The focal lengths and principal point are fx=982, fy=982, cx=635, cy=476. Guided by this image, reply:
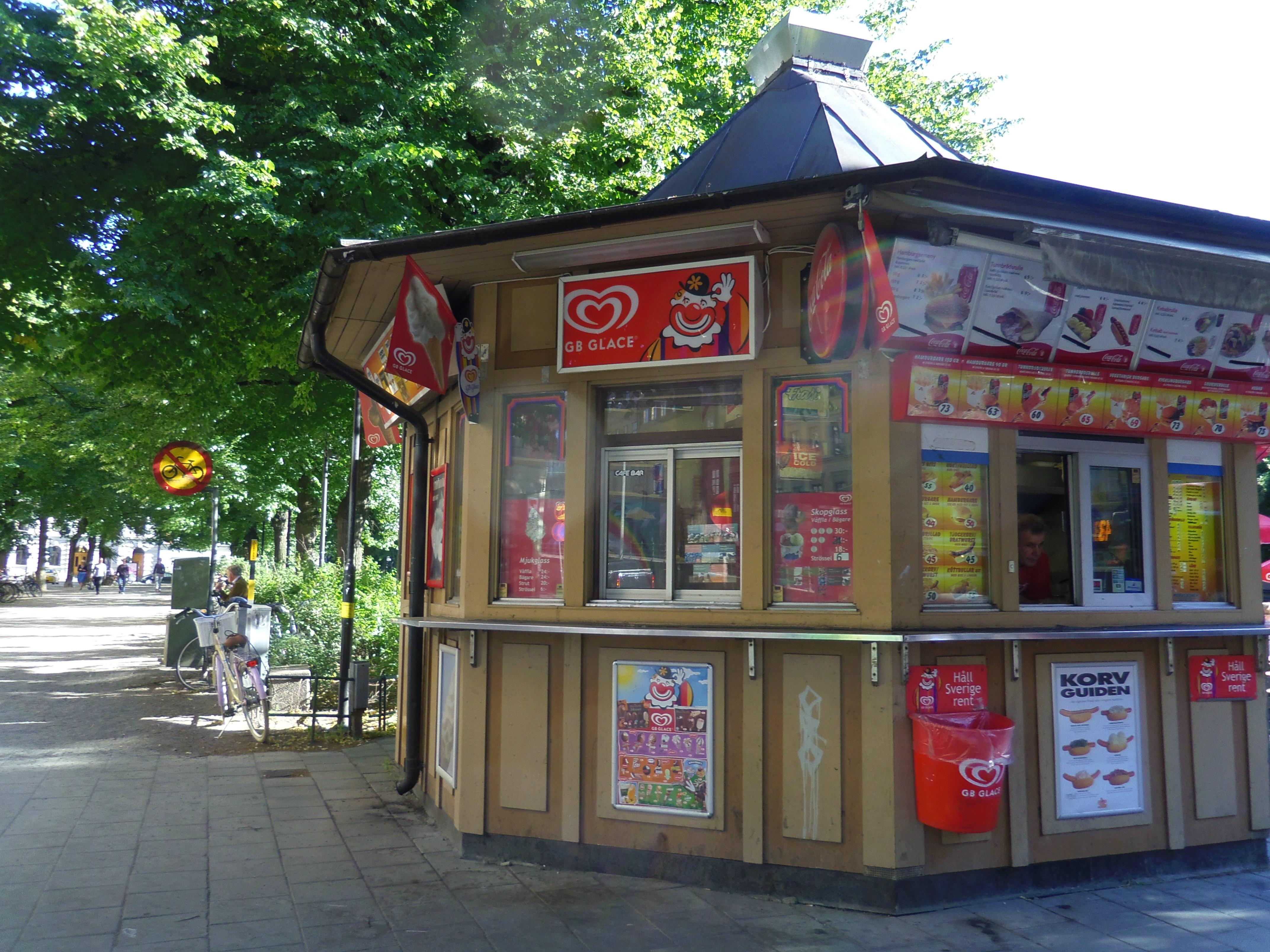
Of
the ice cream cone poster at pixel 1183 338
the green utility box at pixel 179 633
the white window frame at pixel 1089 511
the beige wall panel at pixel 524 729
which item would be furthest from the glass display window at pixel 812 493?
the green utility box at pixel 179 633

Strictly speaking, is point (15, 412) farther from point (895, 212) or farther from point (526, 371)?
point (895, 212)

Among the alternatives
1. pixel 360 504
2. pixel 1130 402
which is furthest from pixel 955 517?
pixel 360 504

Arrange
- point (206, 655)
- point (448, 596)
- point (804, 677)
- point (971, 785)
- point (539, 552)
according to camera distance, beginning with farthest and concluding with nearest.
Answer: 1. point (206, 655)
2. point (448, 596)
3. point (539, 552)
4. point (804, 677)
5. point (971, 785)

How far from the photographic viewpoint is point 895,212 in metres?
5.31

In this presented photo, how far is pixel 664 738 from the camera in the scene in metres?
5.76

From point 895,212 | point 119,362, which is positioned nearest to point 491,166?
point 119,362

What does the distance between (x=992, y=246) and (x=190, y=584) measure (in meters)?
13.9

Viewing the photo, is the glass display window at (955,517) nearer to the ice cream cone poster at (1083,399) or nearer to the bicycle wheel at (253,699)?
the ice cream cone poster at (1083,399)

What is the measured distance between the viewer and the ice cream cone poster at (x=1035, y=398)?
18.6ft

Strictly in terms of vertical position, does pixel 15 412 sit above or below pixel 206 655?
above

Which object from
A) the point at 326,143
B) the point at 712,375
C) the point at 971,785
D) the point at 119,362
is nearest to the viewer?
the point at 971,785

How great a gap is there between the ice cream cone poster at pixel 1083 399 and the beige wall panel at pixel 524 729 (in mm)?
3409

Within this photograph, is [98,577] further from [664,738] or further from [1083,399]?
[1083,399]

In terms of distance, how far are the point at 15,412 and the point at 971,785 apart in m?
21.9
